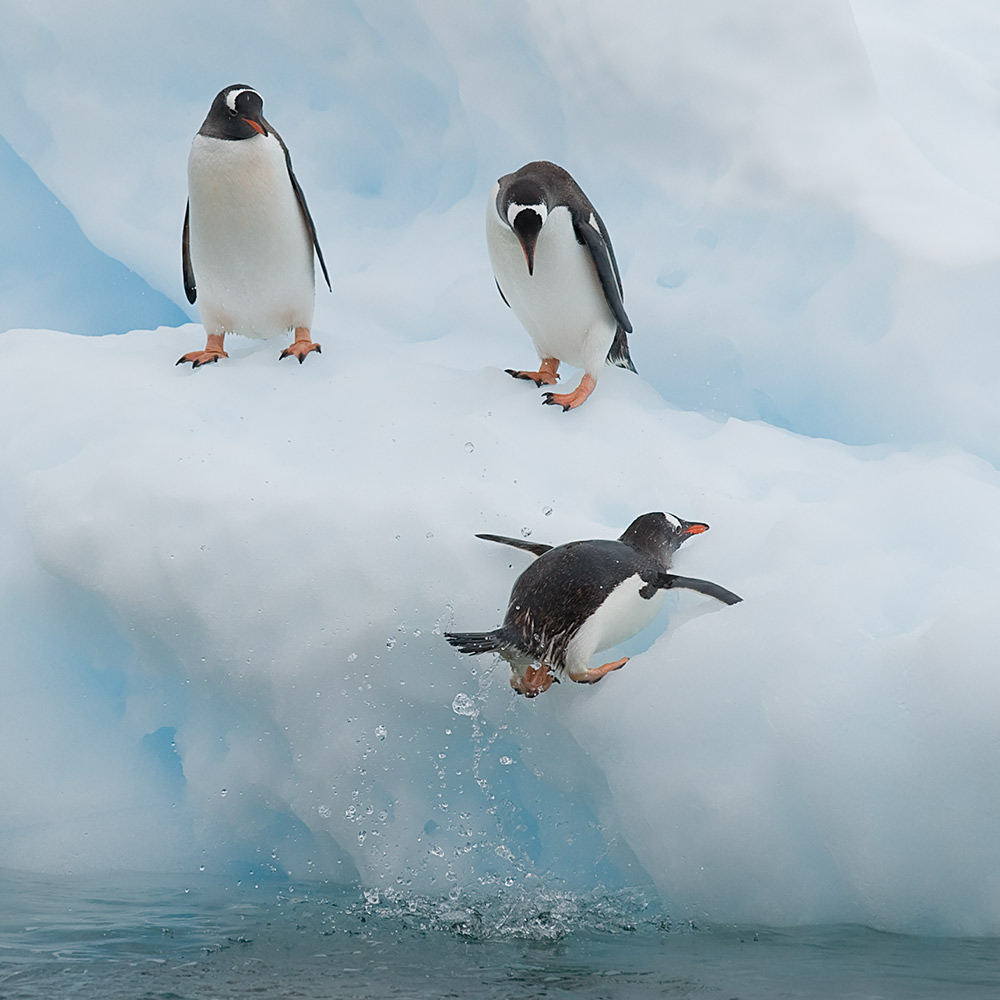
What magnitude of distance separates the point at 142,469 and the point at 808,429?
200 cm

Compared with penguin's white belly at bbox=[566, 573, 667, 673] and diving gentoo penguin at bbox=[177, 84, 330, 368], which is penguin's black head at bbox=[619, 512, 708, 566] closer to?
penguin's white belly at bbox=[566, 573, 667, 673]

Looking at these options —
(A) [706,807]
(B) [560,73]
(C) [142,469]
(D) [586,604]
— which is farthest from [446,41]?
(A) [706,807]

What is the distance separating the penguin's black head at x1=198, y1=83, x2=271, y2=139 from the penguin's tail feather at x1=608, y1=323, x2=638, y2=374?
43.2 inches

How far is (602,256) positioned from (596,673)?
130 centimetres

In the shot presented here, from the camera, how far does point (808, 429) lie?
11.5ft

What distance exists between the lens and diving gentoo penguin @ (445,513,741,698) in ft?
6.49

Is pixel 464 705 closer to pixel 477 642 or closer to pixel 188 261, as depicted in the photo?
pixel 477 642

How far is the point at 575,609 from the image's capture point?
1.98 m

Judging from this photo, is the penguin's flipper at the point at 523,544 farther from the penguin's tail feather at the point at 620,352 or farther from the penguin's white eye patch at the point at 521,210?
the penguin's tail feather at the point at 620,352

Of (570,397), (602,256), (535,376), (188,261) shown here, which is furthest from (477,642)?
(188,261)

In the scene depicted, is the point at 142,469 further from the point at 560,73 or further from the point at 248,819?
the point at 560,73

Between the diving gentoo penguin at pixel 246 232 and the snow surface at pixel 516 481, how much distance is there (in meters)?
0.12

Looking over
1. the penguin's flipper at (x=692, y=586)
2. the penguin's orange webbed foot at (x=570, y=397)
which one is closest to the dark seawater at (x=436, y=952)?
the penguin's flipper at (x=692, y=586)

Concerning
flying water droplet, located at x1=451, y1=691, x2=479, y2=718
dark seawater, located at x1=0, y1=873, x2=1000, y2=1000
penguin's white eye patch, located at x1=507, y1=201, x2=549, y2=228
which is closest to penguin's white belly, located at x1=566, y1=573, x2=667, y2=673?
flying water droplet, located at x1=451, y1=691, x2=479, y2=718
